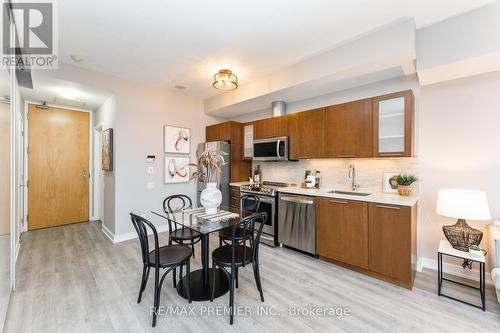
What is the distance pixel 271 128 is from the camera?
394 cm

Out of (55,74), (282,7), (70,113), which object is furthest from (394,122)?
(70,113)

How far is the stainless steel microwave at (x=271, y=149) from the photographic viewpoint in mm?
3678

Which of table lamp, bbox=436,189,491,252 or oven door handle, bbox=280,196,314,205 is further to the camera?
oven door handle, bbox=280,196,314,205

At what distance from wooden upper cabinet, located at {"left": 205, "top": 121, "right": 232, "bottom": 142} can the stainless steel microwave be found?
67 cm

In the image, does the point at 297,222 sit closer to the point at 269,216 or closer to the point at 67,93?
the point at 269,216

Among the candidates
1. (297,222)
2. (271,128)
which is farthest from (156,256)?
(271,128)

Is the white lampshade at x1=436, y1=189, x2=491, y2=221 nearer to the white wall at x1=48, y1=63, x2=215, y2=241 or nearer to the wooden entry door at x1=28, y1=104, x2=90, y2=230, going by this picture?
the white wall at x1=48, y1=63, x2=215, y2=241

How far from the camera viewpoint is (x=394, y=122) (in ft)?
8.66

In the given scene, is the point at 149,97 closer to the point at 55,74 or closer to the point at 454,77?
the point at 55,74

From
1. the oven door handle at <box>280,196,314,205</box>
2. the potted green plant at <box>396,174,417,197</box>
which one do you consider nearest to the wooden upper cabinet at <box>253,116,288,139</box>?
the oven door handle at <box>280,196,314,205</box>

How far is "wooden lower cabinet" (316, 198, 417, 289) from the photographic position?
2.30m

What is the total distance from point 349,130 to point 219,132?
2596 millimetres

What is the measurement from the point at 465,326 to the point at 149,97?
16.5 feet

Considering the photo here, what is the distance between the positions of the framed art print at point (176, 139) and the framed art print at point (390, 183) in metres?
3.61
